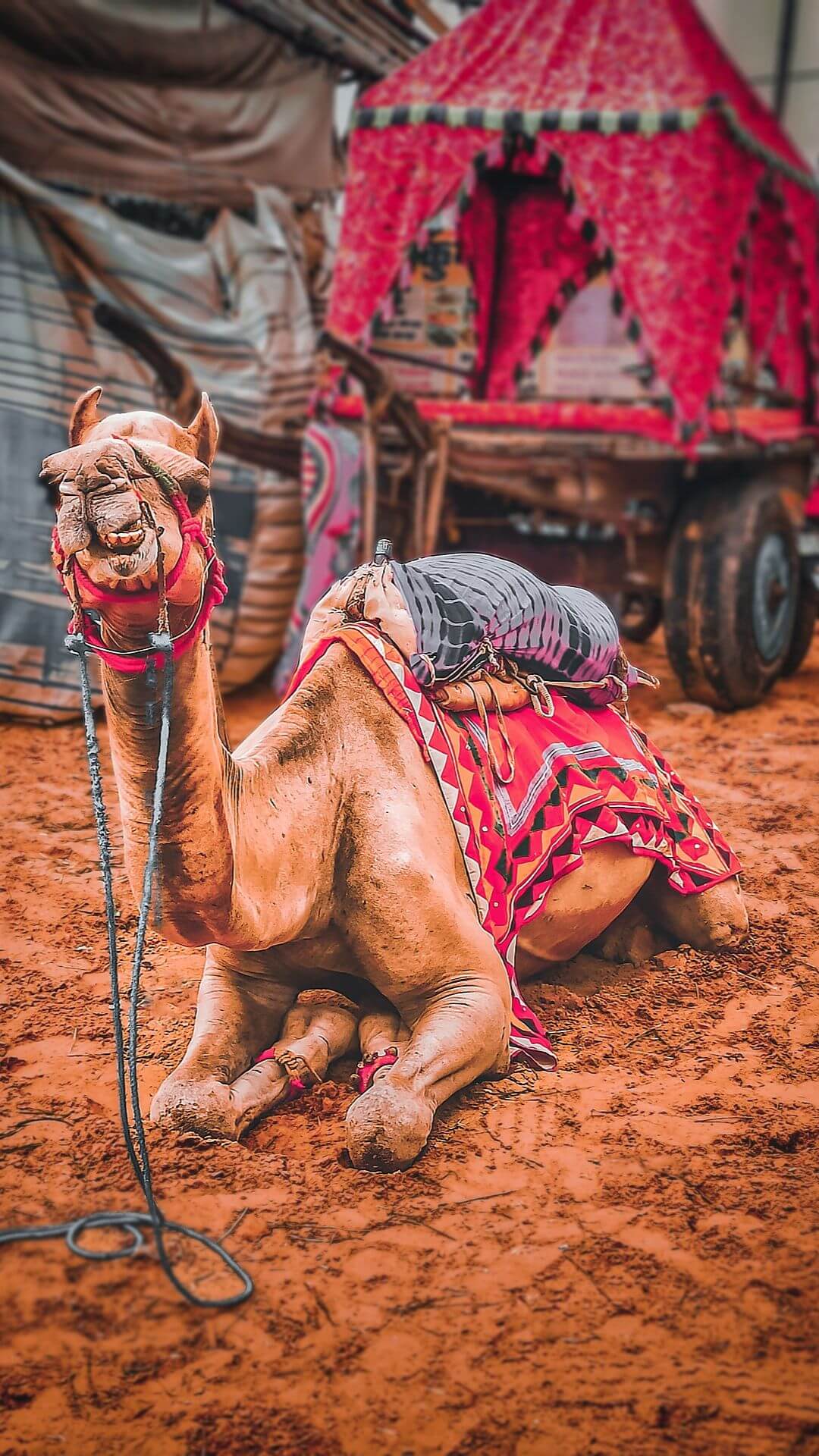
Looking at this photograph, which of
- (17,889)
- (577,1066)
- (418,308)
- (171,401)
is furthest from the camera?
(418,308)

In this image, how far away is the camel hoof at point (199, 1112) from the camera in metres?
3.09

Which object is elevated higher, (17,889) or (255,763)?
(255,763)

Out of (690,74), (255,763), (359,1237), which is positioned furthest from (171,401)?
(359,1237)

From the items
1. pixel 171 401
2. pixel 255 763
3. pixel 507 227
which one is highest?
pixel 507 227

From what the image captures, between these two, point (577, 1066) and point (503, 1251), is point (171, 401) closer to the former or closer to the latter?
point (577, 1066)

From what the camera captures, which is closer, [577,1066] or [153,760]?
[153,760]

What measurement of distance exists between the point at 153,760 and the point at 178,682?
166mm

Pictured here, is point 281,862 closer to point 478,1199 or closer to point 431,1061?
point 431,1061

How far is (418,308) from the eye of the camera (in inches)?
394

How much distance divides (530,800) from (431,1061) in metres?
0.83

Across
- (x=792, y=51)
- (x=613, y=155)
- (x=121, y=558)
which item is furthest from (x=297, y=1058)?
(x=792, y=51)

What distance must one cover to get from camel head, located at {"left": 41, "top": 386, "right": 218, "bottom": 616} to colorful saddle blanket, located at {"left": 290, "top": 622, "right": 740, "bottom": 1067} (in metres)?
0.89

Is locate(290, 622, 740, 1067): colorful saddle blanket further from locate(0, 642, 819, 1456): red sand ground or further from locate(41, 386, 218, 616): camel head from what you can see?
locate(41, 386, 218, 616): camel head

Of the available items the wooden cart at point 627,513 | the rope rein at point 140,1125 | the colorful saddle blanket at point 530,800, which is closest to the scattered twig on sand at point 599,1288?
the rope rein at point 140,1125
